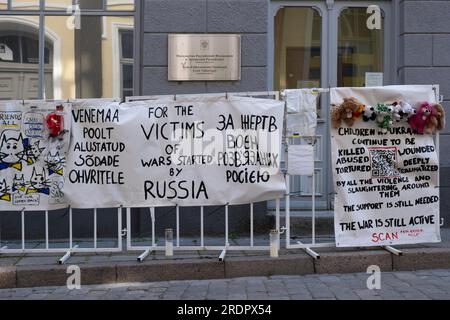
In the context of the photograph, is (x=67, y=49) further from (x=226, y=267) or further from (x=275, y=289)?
(x=275, y=289)

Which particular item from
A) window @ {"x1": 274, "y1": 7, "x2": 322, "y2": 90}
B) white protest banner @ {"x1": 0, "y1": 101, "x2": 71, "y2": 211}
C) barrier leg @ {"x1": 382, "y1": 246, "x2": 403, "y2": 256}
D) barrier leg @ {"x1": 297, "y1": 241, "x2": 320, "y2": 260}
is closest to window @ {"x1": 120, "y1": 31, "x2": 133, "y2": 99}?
white protest banner @ {"x1": 0, "y1": 101, "x2": 71, "y2": 211}

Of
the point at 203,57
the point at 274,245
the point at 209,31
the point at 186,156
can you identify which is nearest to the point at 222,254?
the point at 274,245

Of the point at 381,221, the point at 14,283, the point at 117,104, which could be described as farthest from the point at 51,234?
the point at 381,221

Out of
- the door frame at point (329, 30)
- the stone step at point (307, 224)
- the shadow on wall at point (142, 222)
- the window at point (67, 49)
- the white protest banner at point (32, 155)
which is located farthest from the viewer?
the door frame at point (329, 30)

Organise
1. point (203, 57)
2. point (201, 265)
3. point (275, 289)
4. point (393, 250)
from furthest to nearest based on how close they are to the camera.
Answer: point (203, 57), point (393, 250), point (201, 265), point (275, 289)

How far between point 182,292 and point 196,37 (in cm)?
381

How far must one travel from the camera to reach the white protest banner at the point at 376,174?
23.2 ft

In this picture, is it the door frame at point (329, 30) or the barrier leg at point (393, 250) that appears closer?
the barrier leg at point (393, 250)

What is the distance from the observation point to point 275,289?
6.39 m

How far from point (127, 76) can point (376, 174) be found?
12.8 ft

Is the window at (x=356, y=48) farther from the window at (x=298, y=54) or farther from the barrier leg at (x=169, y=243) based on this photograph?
the barrier leg at (x=169, y=243)

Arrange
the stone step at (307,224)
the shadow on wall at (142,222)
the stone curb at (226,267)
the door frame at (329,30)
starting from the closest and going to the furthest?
the stone curb at (226,267)
the stone step at (307,224)
the shadow on wall at (142,222)
the door frame at (329,30)

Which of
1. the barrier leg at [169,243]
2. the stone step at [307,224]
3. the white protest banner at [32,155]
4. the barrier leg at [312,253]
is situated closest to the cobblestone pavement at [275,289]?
the barrier leg at [312,253]

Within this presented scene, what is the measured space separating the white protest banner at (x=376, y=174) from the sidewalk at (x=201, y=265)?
0.20 m
